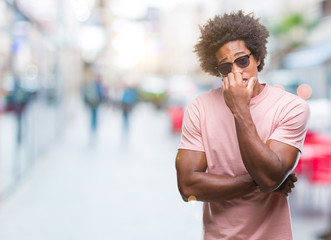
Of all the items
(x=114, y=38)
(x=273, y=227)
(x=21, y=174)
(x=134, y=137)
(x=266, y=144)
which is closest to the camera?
(x=266, y=144)

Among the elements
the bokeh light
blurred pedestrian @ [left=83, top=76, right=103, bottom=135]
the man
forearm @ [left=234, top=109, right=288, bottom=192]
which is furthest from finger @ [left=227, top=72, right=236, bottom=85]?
blurred pedestrian @ [left=83, top=76, right=103, bottom=135]

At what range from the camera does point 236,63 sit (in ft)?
5.90

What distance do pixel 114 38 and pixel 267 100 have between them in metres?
91.4

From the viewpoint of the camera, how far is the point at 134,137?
16.2 m

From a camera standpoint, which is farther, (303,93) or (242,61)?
(303,93)

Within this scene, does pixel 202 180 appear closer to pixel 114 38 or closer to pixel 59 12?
pixel 59 12

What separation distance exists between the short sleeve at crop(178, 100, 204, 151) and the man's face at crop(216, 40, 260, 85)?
7.0 inches

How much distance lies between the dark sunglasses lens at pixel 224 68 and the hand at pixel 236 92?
90mm

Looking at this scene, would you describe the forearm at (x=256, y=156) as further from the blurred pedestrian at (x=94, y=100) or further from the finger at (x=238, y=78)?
the blurred pedestrian at (x=94, y=100)

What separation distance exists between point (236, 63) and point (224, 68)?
0.18 ft

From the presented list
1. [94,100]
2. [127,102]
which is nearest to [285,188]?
[94,100]

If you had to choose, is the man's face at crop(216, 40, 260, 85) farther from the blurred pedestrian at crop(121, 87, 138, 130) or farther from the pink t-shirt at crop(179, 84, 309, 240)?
the blurred pedestrian at crop(121, 87, 138, 130)

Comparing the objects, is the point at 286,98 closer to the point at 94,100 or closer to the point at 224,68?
the point at 224,68

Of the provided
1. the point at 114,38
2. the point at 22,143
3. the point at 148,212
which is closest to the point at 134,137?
the point at 22,143
